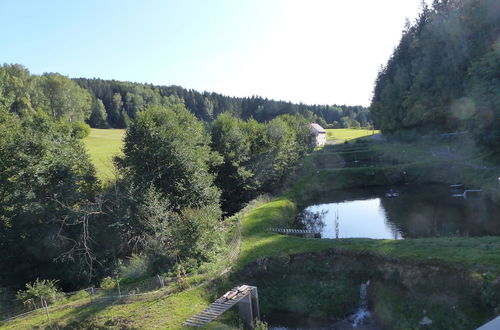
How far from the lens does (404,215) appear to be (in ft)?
111

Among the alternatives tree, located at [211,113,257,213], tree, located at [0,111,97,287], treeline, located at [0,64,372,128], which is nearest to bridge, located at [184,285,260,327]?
tree, located at [0,111,97,287]

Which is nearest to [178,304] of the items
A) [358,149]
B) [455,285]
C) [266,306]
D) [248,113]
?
[266,306]

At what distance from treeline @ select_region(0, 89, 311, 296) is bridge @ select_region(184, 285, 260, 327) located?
509cm

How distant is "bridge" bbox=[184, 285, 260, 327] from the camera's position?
1559 cm

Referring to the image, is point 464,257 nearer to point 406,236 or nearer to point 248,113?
point 406,236

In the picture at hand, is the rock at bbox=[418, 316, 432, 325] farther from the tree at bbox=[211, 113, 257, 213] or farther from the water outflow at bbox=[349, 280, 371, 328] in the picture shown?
the tree at bbox=[211, 113, 257, 213]

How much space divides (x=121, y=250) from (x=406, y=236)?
23019 mm

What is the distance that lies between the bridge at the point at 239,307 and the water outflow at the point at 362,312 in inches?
200

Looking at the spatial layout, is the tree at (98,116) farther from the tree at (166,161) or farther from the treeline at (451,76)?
the tree at (166,161)

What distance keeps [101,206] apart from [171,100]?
109 m

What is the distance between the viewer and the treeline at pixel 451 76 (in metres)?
41.9

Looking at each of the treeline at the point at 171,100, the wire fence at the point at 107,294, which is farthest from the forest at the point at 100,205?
the treeline at the point at 171,100

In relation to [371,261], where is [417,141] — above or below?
above

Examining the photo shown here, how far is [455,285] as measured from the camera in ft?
51.9
